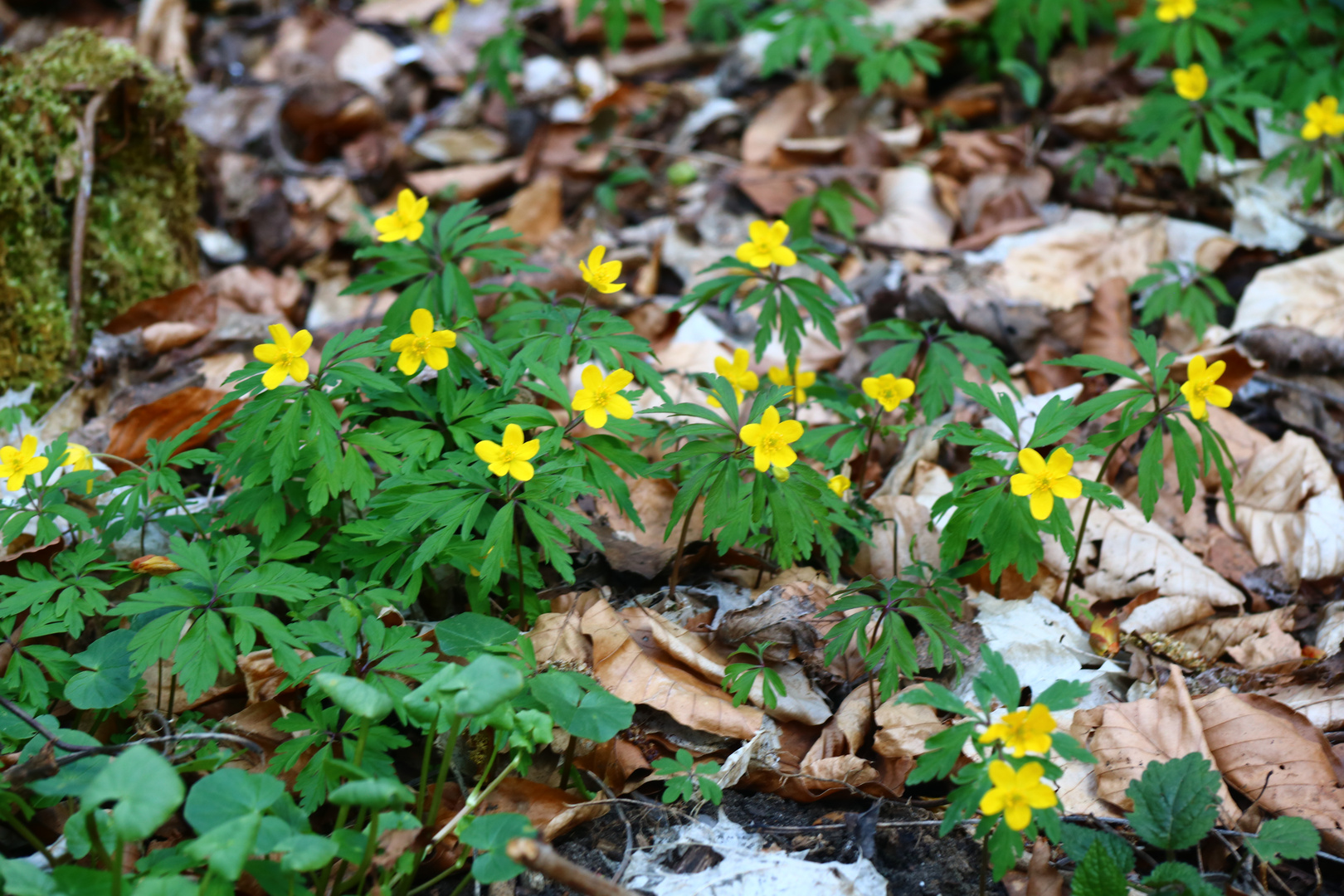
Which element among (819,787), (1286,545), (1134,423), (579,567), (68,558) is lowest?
(1286,545)

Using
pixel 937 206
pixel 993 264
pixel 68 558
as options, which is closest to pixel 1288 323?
pixel 993 264

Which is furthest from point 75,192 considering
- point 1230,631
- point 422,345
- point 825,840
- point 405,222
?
point 1230,631

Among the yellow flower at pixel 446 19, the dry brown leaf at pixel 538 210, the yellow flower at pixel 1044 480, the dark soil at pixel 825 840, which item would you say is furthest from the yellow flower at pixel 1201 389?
the yellow flower at pixel 446 19

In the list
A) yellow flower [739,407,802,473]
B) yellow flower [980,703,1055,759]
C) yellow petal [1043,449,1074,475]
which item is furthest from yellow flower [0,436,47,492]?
yellow petal [1043,449,1074,475]

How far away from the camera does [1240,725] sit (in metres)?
2.28

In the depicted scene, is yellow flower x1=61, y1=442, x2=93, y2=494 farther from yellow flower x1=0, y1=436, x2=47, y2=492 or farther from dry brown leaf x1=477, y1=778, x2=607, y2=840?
dry brown leaf x1=477, y1=778, x2=607, y2=840

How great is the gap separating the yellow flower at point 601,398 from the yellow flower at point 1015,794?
1120 millimetres

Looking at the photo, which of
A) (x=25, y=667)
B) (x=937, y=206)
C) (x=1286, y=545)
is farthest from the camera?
(x=937, y=206)

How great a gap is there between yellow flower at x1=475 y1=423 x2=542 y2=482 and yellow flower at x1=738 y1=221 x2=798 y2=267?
102 centimetres

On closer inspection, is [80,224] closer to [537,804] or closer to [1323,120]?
[537,804]

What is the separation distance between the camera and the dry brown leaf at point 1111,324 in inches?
145

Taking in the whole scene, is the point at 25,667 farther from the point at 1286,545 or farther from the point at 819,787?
the point at 1286,545

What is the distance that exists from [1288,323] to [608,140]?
3.62 metres

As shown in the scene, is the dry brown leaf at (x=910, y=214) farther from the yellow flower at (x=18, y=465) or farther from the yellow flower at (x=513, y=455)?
the yellow flower at (x=18, y=465)
